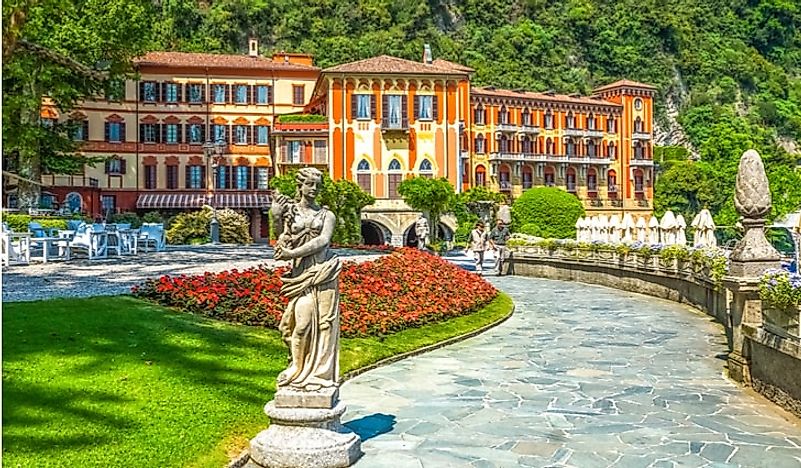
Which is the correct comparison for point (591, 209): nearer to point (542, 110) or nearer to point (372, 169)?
point (542, 110)

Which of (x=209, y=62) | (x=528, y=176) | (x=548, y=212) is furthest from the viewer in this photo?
(x=528, y=176)

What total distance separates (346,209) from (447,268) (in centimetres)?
2008

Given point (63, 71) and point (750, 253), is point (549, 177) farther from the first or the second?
point (750, 253)

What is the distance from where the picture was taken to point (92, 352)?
870cm

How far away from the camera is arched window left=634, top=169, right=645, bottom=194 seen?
70875 millimetres

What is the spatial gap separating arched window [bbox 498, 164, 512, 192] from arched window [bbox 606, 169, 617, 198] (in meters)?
10.7

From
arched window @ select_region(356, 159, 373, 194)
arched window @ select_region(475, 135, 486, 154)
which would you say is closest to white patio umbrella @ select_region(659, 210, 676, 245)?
arched window @ select_region(356, 159, 373, 194)

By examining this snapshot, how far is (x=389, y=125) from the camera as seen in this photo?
51.4 meters

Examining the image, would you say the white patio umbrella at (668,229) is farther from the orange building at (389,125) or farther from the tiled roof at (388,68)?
the tiled roof at (388,68)

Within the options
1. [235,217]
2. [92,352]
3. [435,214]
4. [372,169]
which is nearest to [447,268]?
[92,352]

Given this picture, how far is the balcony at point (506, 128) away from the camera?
6328 centimetres

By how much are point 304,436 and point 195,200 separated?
5065cm

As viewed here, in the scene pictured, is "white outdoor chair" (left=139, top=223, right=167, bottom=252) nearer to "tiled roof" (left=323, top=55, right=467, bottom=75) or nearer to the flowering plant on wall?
the flowering plant on wall

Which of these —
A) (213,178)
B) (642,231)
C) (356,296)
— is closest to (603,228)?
(642,231)
